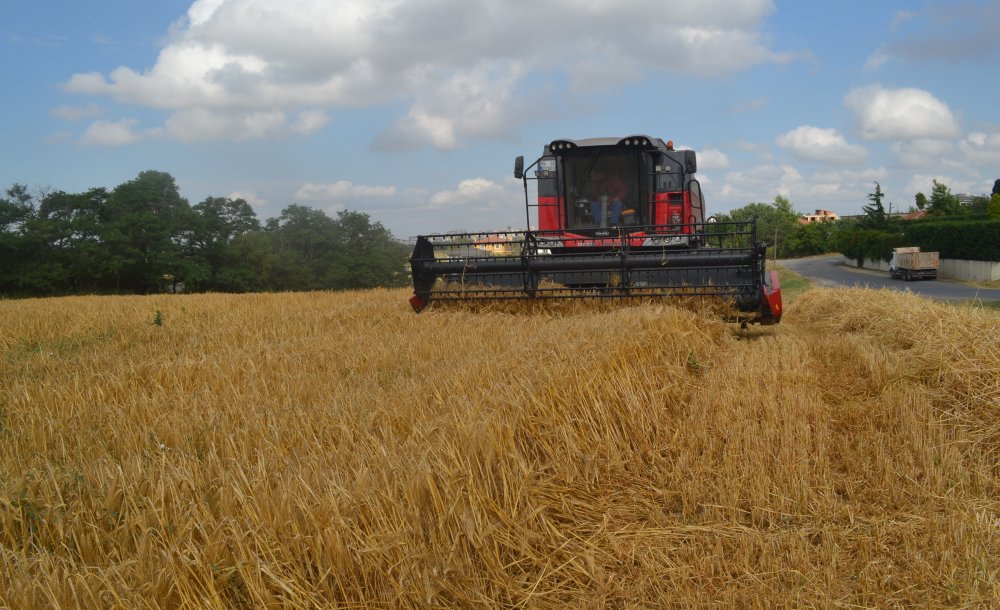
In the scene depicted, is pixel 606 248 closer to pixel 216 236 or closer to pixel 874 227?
pixel 216 236

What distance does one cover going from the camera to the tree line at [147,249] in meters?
35.2

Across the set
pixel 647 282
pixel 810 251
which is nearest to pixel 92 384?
pixel 647 282

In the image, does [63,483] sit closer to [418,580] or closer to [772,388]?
[418,580]

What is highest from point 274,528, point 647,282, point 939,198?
point 939,198

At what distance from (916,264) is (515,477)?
3583 centimetres

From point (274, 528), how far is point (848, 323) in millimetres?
9036

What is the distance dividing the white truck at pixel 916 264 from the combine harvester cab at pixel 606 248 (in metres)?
26.8

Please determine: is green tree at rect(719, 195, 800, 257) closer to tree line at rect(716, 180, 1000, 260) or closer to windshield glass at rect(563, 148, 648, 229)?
tree line at rect(716, 180, 1000, 260)

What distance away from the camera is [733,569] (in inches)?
109

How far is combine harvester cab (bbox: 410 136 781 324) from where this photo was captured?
7.95 meters

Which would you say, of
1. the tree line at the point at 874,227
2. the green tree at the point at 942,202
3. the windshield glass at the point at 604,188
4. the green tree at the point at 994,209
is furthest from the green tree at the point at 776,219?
the windshield glass at the point at 604,188

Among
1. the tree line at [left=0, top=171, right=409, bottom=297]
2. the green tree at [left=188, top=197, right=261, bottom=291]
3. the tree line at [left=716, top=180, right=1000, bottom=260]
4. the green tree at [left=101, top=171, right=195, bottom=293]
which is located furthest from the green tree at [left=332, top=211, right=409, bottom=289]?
the tree line at [left=716, top=180, right=1000, bottom=260]

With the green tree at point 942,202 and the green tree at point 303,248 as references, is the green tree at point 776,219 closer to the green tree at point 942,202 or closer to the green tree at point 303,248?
the green tree at point 942,202

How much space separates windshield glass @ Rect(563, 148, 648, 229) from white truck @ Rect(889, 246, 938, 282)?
28.2 meters
